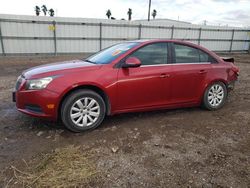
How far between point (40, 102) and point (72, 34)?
1298cm

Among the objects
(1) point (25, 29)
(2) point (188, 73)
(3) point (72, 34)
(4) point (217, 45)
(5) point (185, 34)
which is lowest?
(2) point (188, 73)

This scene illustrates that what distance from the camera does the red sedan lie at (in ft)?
10.5

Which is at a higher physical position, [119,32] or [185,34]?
[185,34]

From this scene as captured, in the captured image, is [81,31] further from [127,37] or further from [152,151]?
[152,151]

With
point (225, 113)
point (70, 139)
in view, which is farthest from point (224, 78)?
point (70, 139)

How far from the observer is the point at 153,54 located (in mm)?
3863

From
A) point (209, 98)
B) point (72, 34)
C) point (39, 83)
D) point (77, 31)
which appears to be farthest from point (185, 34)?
point (39, 83)

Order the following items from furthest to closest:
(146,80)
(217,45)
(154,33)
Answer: (217,45), (154,33), (146,80)

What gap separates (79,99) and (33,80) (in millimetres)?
743

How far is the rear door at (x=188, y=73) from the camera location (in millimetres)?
3969

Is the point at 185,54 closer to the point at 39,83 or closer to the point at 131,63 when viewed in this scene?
the point at 131,63

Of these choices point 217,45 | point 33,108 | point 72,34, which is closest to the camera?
point 33,108

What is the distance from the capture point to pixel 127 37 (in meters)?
16.8

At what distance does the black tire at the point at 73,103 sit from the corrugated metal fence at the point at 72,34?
41.2 feet
